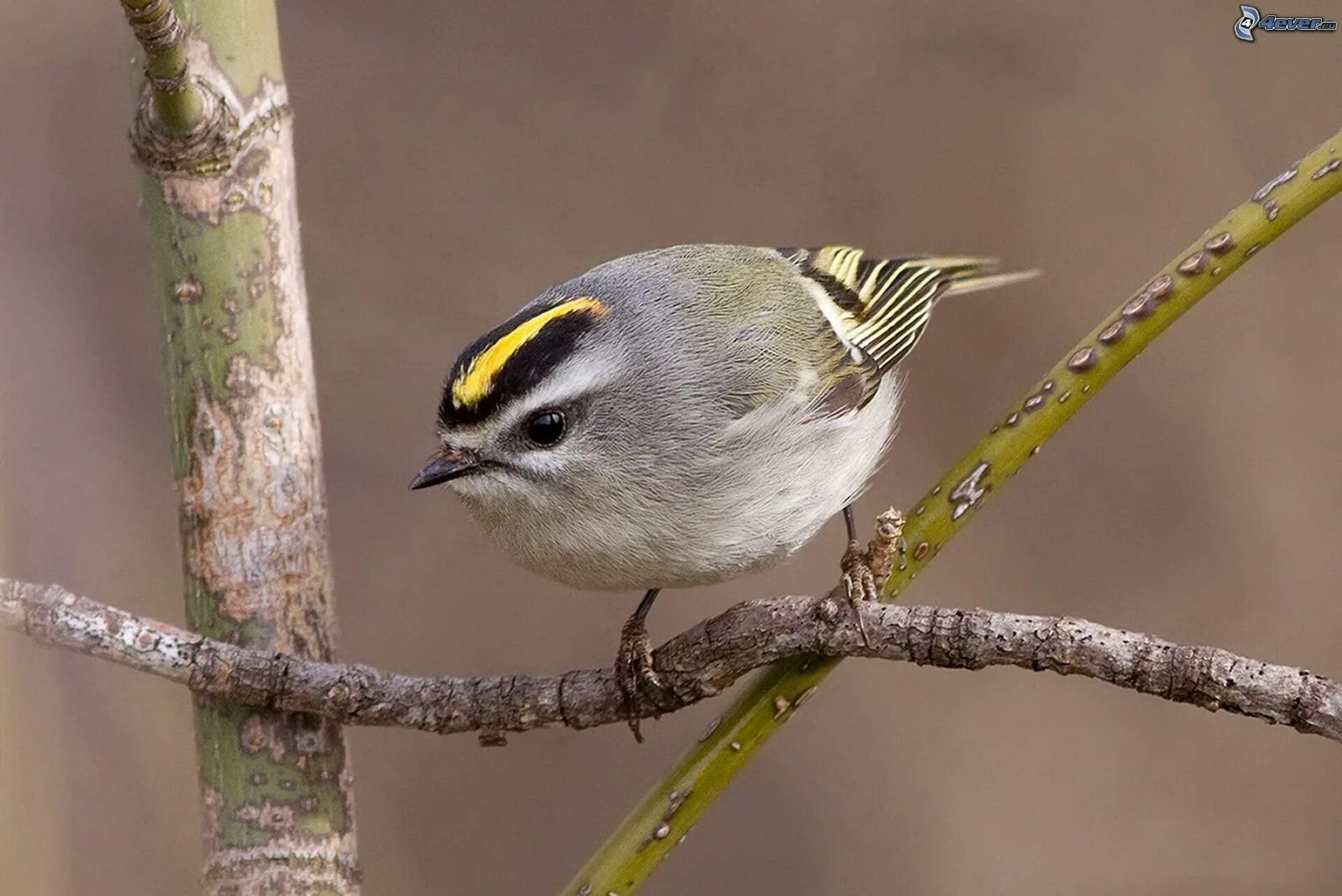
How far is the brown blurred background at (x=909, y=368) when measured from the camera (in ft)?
11.9

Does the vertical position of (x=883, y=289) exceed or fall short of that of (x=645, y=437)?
it exceeds it

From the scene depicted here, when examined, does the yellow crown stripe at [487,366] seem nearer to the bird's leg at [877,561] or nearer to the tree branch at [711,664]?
the tree branch at [711,664]

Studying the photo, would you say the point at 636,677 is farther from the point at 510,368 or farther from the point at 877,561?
the point at 510,368

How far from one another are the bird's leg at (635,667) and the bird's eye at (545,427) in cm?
33

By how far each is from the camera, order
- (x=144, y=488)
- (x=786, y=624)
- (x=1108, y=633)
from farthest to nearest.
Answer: (x=144, y=488), (x=786, y=624), (x=1108, y=633)

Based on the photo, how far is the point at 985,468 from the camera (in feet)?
6.34

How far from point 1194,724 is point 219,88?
9.21ft

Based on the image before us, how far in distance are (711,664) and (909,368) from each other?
2.12m

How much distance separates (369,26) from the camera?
420 centimetres

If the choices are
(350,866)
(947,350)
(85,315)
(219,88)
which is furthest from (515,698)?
(85,315)

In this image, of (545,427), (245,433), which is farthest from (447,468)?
(245,433)

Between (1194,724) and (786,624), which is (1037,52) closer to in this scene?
(1194,724)

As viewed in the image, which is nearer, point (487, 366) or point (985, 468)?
point (985, 468)

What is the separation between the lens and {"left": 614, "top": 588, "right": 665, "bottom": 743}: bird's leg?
1.98 meters
